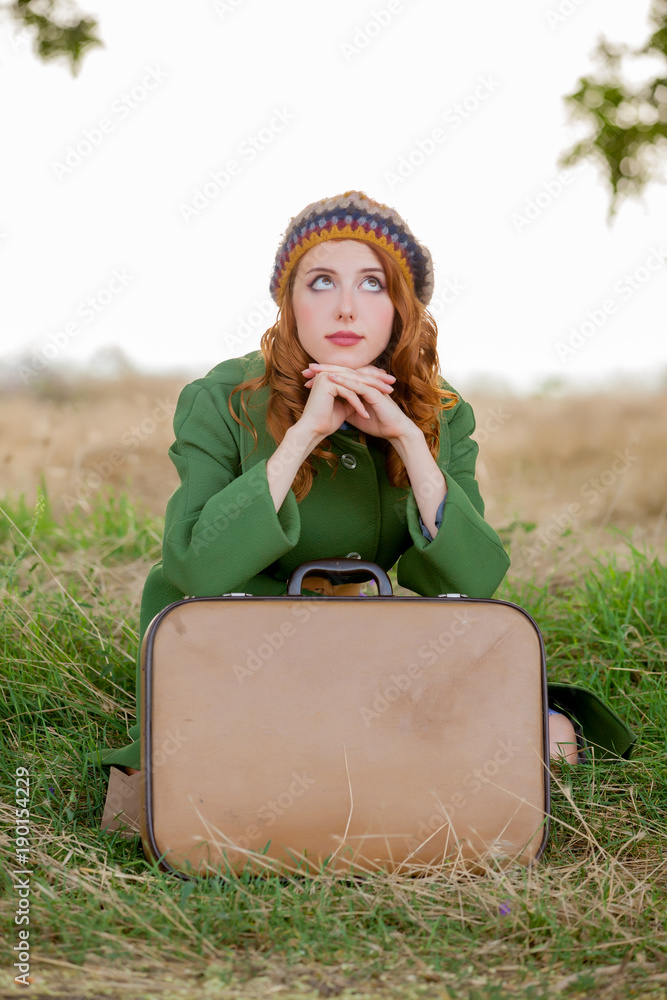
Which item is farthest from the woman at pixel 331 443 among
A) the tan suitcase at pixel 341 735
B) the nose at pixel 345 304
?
the tan suitcase at pixel 341 735

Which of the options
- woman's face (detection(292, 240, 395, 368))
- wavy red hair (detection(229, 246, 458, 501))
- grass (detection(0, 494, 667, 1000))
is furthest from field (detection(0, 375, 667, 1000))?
woman's face (detection(292, 240, 395, 368))

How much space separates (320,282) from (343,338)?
140 millimetres

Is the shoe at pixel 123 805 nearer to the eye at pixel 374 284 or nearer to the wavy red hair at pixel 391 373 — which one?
the wavy red hair at pixel 391 373

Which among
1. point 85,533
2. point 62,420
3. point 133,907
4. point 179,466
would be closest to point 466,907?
point 133,907

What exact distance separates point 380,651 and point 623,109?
3488mm

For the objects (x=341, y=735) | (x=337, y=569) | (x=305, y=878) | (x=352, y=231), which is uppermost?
(x=352, y=231)

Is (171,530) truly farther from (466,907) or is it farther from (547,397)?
(547,397)

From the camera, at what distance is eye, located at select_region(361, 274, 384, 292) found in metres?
1.92

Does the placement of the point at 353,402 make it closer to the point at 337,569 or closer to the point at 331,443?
the point at 331,443

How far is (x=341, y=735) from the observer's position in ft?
5.32

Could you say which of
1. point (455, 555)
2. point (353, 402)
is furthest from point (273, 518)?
point (455, 555)

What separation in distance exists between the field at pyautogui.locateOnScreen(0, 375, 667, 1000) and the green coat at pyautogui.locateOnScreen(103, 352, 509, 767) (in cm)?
30

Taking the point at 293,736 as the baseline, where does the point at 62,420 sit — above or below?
above

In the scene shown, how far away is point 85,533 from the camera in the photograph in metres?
3.37
